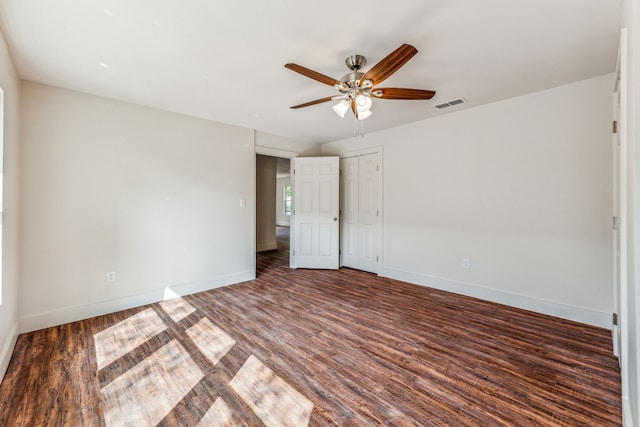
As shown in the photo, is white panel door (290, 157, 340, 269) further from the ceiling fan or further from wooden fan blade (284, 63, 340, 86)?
wooden fan blade (284, 63, 340, 86)

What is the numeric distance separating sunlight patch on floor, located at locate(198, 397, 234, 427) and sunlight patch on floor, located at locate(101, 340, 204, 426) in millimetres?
242

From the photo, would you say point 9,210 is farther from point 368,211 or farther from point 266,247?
point 266,247

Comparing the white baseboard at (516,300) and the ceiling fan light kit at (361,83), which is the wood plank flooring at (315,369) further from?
the ceiling fan light kit at (361,83)

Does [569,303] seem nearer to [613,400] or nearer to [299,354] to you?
[613,400]

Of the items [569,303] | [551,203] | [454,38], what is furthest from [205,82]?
[569,303]

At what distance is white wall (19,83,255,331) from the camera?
2.63m

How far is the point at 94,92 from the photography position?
9.39 feet

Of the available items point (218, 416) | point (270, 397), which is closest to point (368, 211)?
point (270, 397)

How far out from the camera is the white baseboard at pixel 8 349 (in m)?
1.87

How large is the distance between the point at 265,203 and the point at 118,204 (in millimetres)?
3755

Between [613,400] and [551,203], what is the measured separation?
1876mm

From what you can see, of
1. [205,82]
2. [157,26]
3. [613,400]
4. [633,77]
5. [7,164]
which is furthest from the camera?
[205,82]

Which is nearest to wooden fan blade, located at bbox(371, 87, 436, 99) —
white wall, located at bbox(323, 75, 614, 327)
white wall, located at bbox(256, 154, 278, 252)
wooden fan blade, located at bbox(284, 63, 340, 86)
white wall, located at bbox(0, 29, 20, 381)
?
wooden fan blade, located at bbox(284, 63, 340, 86)

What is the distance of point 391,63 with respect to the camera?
1.82 m
